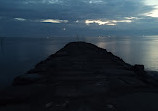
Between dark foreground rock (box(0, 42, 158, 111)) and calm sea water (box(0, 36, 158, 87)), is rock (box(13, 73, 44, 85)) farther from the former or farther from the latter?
calm sea water (box(0, 36, 158, 87))

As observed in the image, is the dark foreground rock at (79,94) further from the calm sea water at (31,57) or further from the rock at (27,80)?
the calm sea water at (31,57)

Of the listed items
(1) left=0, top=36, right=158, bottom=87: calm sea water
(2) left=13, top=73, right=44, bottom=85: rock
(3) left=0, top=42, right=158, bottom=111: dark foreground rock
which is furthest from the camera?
(1) left=0, top=36, right=158, bottom=87: calm sea water

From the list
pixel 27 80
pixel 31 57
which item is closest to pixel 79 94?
pixel 27 80

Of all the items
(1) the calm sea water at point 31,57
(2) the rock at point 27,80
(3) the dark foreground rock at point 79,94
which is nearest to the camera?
(3) the dark foreground rock at point 79,94

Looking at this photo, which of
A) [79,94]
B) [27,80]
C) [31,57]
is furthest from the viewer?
[31,57]

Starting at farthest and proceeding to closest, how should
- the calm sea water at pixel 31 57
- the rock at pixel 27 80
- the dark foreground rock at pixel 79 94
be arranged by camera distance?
the calm sea water at pixel 31 57
the rock at pixel 27 80
the dark foreground rock at pixel 79 94

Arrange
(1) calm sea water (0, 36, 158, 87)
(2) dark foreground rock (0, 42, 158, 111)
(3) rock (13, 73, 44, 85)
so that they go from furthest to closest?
(1) calm sea water (0, 36, 158, 87), (3) rock (13, 73, 44, 85), (2) dark foreground rock (0, 42, 158, 111)

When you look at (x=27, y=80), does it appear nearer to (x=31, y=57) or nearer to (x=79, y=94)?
(x=79, y=94)

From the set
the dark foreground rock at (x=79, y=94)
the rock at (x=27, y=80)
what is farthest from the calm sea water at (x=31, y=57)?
the dark foreground rock at (x=79, y=94)

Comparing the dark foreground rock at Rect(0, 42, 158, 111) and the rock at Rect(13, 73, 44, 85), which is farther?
the rock at Rect(13, 73, 44, 85)

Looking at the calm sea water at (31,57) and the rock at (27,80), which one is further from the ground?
the rock at (27,80)

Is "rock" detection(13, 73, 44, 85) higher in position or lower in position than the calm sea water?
higher

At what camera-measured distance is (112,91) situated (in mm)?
10148

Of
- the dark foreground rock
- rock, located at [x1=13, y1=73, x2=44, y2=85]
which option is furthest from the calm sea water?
the dark foreground rock
